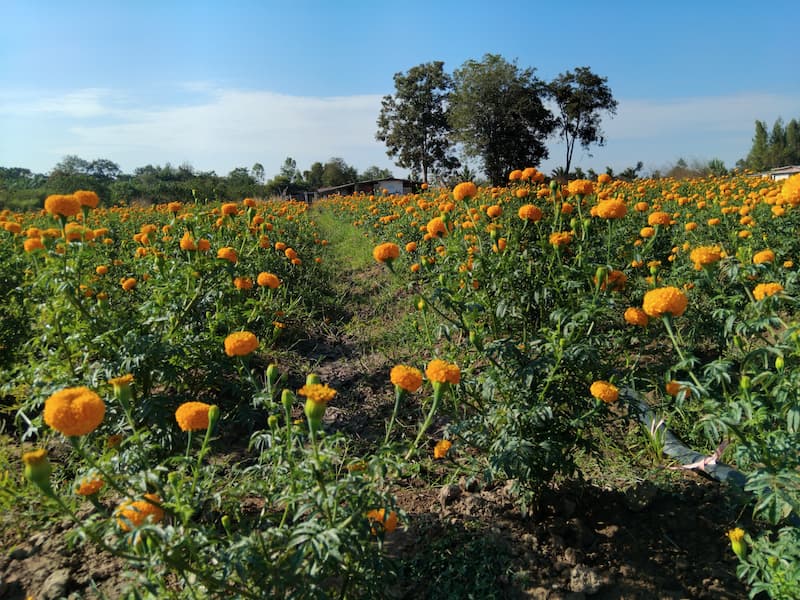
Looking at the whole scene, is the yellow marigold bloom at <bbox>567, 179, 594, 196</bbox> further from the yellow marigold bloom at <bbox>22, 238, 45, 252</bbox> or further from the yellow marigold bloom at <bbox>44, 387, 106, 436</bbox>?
the yellow marigold bloom at <bbox>22, 238, 45, 252</bbox>

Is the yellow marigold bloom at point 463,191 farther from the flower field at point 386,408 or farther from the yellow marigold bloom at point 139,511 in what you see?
the yellow marigold bloom at point 139,511

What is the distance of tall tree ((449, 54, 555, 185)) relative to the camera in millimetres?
32375

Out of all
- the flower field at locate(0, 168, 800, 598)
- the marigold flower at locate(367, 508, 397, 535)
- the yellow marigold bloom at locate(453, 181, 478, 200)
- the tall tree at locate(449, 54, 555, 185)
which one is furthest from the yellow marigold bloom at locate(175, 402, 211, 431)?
the tall tree at locate(449, 54, 555, 185)

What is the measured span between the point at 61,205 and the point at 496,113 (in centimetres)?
3317

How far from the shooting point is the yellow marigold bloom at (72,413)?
123 cm

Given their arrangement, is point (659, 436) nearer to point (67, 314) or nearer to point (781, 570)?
point (781, 570)

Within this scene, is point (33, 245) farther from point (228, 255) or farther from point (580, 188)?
point (580, 188)

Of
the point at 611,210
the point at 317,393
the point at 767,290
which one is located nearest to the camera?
the point at 317,393

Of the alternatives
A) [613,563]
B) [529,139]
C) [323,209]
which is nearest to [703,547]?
[613,563]

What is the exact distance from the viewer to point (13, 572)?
78.3 inches

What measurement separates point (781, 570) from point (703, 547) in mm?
608

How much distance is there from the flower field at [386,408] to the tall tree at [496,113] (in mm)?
30367

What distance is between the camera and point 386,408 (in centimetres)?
338

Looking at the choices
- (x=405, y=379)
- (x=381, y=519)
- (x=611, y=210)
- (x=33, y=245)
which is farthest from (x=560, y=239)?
(x=33, y=245)
